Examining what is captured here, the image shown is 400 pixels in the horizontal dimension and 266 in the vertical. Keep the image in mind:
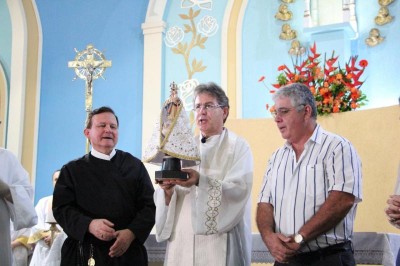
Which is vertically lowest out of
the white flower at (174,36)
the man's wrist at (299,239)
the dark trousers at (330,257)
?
the dark trousers at (330,257)

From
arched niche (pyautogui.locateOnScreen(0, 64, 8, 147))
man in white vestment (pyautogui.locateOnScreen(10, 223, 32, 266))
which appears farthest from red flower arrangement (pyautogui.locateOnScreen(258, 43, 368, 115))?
arched niche (pyautogui.locateOnScreen(0, 64, 8, 147))

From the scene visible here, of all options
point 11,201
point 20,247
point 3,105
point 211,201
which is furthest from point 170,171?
point 3,105

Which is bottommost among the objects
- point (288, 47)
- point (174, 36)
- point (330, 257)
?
point (330, 257)

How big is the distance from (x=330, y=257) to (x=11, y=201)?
209 cm

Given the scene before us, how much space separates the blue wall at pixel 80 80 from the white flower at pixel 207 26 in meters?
0.77

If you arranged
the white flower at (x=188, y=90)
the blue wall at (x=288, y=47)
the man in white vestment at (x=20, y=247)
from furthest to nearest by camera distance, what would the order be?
the white flower at (x=188, y=90)
the blue wall at (x=288, y=47)
the man in white vestment at (x=20, y=247)

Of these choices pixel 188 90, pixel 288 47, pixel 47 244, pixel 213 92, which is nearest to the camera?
pixel 213 92

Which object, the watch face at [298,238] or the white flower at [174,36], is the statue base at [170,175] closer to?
the watch face at [298,238]

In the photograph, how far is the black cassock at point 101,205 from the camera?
3504mm

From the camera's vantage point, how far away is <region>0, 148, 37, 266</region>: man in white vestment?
3764mm

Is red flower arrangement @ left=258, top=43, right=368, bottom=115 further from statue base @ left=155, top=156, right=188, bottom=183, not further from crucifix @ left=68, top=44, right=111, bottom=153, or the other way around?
crucifix @ left=68, top=44, right=111, bottom=153

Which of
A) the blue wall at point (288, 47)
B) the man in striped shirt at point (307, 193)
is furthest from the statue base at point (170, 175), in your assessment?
the blue wall at point (288, 47)

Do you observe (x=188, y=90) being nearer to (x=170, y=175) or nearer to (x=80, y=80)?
(x=80, y=80)

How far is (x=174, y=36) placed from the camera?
7.02 metres
